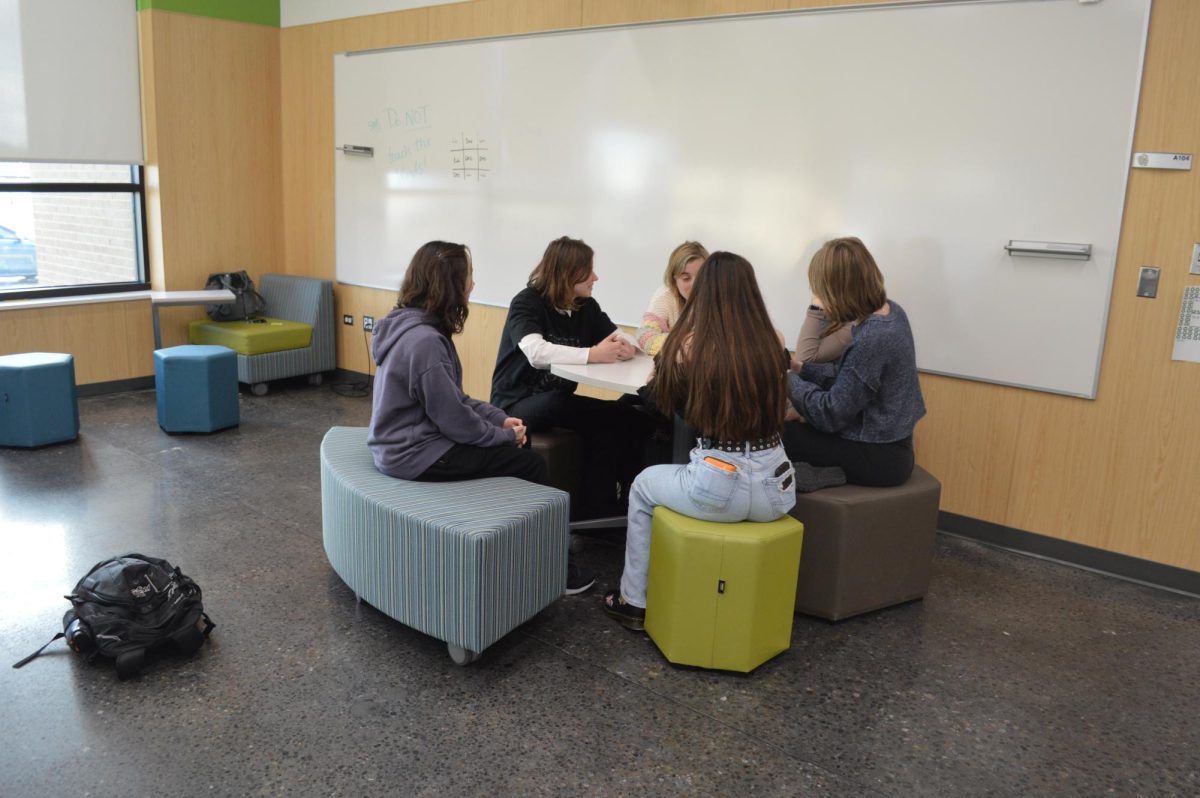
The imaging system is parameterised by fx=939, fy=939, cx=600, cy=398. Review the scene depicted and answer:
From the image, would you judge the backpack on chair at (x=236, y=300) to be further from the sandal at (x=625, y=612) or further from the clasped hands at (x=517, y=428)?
the sandal at (x=625, y=612)

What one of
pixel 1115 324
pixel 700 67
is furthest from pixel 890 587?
pixel 700 67

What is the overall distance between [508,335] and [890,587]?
5.59 ft

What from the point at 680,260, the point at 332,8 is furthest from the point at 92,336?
the point at 680,260

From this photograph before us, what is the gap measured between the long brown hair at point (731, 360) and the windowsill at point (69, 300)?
4.62 m

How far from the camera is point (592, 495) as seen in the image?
3.90 metres

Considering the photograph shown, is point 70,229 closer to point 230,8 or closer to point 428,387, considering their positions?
point 230,8

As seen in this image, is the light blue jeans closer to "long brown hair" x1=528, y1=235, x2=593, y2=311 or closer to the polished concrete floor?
the polished concrete floor


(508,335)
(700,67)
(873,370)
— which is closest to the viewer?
(873,370)

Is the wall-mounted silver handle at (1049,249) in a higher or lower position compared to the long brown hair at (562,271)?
higher

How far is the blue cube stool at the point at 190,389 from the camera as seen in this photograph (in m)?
5.13

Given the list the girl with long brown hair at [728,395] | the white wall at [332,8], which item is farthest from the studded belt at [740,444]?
the white wall at [332,8]

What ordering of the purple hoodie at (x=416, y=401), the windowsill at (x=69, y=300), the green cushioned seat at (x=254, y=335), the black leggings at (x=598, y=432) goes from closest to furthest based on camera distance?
the purple hoodie at (x=416, y=401), the black leggings at (x=598, y=432), the windowsill at (x=69, y=300), the green cushioned seat at (x=254, y=335)

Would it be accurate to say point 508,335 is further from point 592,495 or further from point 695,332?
point 695,332

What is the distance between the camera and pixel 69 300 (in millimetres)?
5816
